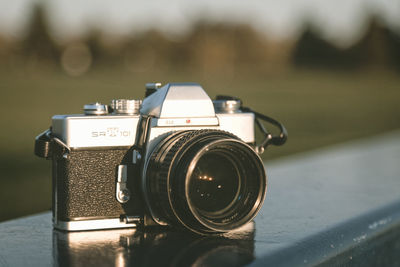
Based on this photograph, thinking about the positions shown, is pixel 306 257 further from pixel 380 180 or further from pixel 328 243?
pixel 380 180

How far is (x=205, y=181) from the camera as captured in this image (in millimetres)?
1267

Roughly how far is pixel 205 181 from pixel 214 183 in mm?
27

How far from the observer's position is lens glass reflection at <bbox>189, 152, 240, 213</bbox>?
4.12 feet

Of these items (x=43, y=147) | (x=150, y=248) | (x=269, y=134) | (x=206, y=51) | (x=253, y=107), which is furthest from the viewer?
(x=206, y=51)

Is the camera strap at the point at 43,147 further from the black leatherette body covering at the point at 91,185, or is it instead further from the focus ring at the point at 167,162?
the focus ring at the point at 167,162

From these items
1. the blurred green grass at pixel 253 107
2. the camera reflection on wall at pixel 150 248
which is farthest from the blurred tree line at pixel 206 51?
the camera reflection on wall at pixel 150 248

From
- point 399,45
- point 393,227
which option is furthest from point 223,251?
point 399,45

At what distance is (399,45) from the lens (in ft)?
131

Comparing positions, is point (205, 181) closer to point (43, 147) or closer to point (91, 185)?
point (91, 185)

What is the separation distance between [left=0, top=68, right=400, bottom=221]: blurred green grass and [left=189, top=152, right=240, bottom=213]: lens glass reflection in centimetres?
284

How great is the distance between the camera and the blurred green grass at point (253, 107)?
19.0 feet

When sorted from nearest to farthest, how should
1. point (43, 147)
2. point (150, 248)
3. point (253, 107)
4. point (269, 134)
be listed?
point (150, 248)
point (43, 147)
point (269, 134)
point (253, 107)

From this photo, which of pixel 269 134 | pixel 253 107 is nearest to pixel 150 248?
pixel 269 134

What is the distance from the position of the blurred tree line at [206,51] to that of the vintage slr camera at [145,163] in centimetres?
3904
